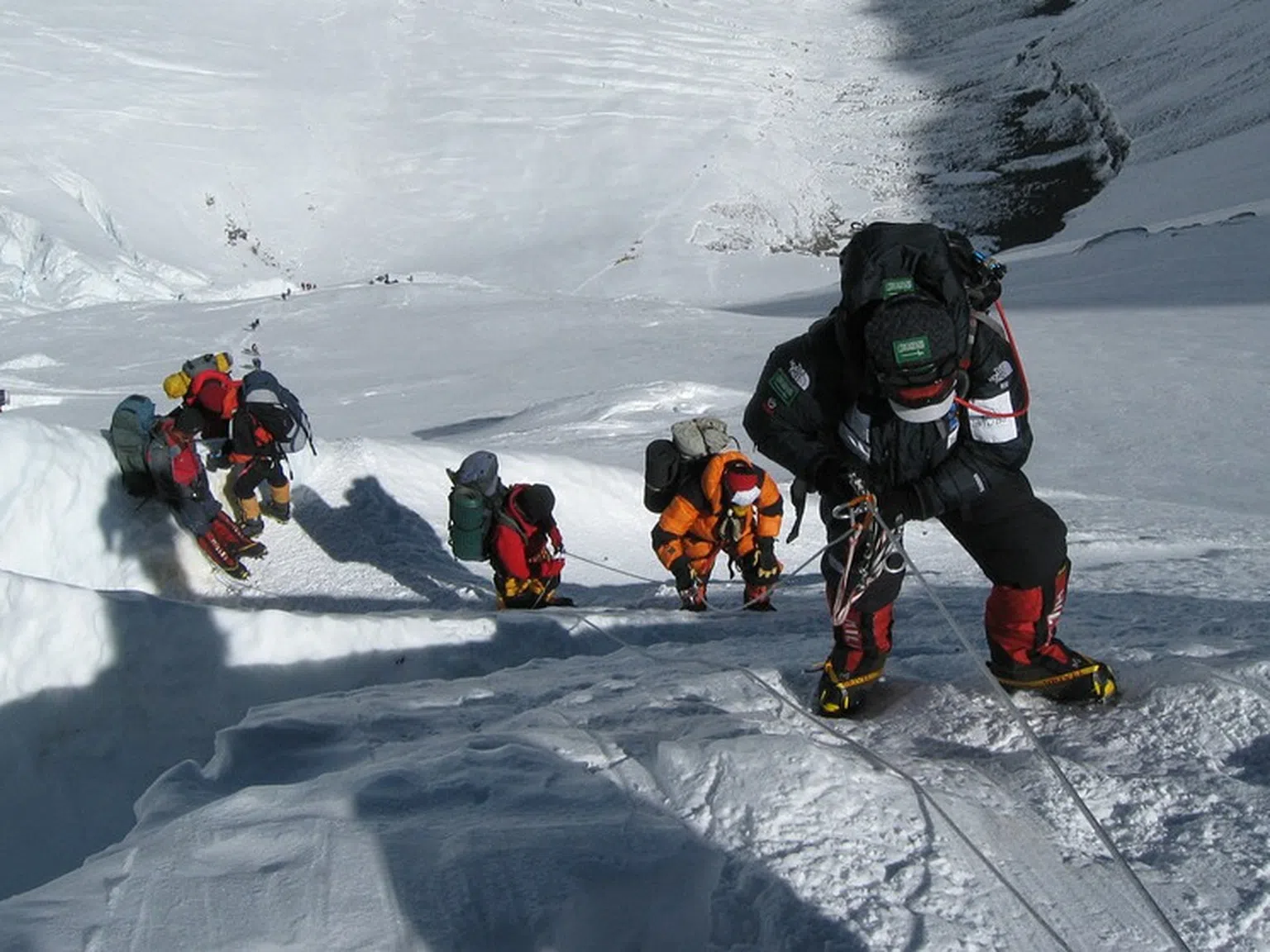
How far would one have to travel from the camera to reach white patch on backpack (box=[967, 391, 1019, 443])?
9.89 feet

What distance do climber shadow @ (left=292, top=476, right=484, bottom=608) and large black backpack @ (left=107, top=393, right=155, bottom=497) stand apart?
1.01 metres

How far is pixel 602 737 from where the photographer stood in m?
2.95

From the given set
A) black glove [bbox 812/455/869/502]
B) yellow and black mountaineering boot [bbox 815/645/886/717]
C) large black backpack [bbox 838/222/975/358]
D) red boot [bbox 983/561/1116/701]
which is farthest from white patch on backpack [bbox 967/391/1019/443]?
yellow and black mountaineering boot [bbox 815/645/886/717]

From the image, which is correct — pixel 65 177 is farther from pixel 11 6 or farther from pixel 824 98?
pixel 824 98

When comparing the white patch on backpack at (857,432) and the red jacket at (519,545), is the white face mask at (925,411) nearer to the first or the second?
the white patch on backpack at (857,432)

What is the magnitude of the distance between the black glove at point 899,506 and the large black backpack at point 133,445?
4.54 meters

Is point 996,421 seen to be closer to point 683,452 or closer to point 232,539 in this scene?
point 683,452

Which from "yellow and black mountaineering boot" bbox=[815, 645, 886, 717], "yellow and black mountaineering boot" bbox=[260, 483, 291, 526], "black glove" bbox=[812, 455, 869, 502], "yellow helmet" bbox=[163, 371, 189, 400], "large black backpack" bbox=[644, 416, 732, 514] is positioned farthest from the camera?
"yellow and black mountaineering boot" bbox=[260, 483, 291, 526]

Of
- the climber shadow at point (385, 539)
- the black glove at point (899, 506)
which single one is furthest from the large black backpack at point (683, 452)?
the black glove at point (899, 506)

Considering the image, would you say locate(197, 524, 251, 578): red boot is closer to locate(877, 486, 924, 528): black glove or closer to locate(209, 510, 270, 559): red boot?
locate(209, 510, 270, 559): red boot

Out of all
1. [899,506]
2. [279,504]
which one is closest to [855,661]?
[899,506]

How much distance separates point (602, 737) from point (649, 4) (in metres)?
46.4

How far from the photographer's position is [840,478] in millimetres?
3172

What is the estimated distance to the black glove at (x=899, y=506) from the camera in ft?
10.2
